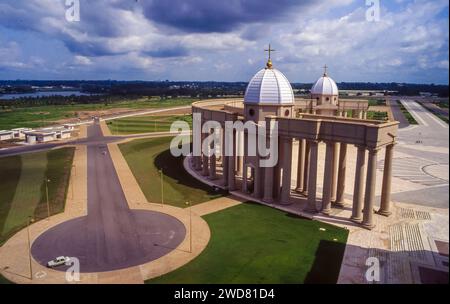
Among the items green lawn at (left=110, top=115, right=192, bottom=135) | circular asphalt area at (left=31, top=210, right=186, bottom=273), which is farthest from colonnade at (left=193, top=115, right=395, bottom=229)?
green lawn at (left=110, top=115, right=192, bottom=135)

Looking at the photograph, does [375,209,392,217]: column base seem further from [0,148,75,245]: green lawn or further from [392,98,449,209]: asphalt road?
[0,148,75,245]: green lawn

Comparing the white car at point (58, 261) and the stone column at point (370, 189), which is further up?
the stone column at point (370, 189)

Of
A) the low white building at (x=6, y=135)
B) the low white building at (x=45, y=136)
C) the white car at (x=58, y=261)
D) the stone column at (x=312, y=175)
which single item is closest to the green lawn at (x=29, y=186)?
the white car at (x=58, y=261)

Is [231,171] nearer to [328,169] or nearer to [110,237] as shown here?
[328,169]

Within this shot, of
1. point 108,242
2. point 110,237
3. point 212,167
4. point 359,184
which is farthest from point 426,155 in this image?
point 108,242

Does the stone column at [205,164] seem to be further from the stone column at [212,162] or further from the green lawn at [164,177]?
the green lawn at [164,177]
